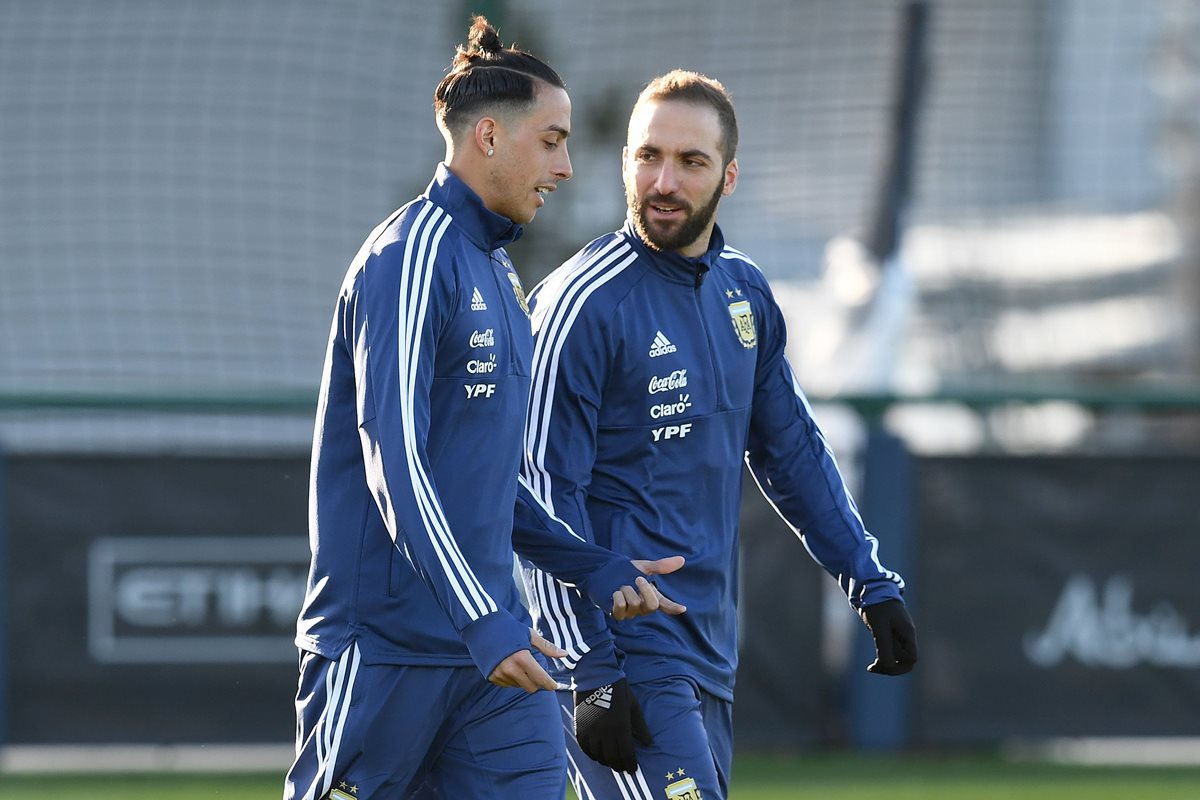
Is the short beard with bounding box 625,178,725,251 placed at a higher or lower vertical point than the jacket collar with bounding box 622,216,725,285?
higher

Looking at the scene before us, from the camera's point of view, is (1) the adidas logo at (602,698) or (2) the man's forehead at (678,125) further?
(2) the man's forehead at (678,125)

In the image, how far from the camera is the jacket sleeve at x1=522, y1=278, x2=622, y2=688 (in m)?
4.46

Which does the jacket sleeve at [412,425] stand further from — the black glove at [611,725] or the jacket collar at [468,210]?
the black glove at [611,725]

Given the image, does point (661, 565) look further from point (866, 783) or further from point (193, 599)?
point (193, 599)

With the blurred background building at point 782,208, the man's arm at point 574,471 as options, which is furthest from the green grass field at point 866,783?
the man's arm at point 574,471

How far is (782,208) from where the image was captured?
1131cm

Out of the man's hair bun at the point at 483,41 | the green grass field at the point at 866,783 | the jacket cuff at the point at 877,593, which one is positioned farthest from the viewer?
the green grass field at the point at 866,783

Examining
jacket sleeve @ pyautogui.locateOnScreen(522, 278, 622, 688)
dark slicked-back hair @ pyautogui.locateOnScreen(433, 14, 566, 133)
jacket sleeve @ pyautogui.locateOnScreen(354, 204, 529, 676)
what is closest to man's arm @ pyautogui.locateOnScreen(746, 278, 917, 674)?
jacket sleeve @ pyautogui.locateOnScreen(522, 278, 622, 688)

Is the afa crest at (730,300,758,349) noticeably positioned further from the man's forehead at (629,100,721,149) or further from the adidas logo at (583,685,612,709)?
the adidas logo at (583,685,612,709)

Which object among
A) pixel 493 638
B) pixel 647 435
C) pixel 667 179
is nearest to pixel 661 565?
pixel 647 435

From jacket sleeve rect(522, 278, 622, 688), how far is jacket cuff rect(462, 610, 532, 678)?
72cm

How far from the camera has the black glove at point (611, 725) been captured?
4.31 meters

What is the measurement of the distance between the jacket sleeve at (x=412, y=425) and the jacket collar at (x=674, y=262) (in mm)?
842

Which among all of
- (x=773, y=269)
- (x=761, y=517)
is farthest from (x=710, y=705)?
(x=773, y=269)
